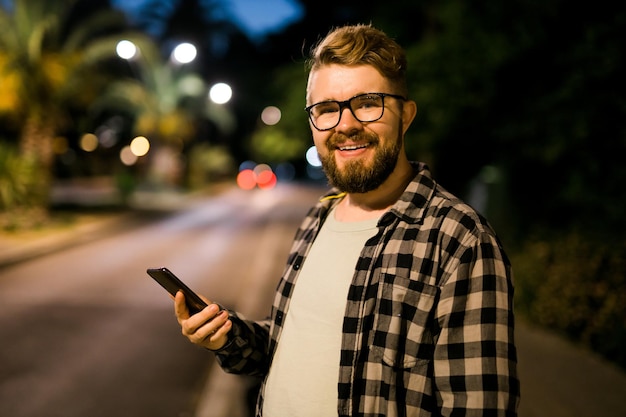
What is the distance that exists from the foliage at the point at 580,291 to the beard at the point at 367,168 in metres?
4.64

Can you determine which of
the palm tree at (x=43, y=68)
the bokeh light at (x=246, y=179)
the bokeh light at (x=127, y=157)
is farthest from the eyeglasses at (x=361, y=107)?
the bokeh light at (x=127, y=157)

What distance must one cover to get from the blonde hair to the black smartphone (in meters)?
0.87

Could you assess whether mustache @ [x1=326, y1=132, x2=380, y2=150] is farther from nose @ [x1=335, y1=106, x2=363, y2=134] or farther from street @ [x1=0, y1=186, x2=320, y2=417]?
street @ [x1=0, y1=186, x2=320, y2=417]

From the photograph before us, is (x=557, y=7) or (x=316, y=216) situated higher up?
(x=557, y=7)

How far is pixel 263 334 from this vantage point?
1938 millimetres

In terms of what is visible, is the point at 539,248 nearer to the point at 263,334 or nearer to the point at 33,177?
A: the point at 263,334

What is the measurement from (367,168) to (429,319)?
0.53 metres

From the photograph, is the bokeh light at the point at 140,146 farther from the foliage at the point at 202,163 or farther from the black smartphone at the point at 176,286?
the black smartphone at the point at 176,286

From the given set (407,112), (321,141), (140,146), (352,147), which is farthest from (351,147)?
(140,146)

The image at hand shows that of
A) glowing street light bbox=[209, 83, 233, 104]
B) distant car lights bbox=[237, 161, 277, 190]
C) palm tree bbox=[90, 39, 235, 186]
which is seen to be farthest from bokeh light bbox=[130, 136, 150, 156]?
glowing street light bbox=[209, 83, 233, 104]

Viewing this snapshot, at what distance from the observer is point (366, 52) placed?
1.61 meters

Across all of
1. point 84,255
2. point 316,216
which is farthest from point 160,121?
point 316,216

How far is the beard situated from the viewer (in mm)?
1652

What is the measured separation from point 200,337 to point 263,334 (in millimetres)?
317
